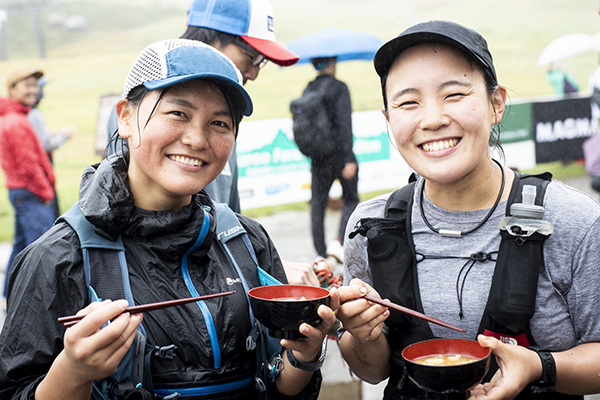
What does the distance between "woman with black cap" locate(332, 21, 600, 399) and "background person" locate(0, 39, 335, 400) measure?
337 mm

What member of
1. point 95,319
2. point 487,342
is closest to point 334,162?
point 487,342

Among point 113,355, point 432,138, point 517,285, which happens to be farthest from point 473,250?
point 113,355

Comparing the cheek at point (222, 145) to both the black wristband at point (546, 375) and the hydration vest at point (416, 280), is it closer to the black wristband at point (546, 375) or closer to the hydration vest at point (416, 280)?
the hydration vest at point (416, 280)

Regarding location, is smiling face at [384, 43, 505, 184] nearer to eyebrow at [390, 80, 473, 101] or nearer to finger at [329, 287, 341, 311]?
eyebrow at [390, 80, 473, 101]

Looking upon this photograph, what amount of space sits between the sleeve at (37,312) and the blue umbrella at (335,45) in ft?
21.3

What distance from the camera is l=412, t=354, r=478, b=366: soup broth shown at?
169 cm

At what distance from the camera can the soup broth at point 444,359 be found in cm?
169

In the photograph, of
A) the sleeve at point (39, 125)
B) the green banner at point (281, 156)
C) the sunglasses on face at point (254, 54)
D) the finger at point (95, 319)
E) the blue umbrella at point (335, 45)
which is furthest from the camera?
the green banner at point (281, 156)

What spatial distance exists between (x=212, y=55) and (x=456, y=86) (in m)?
0.81

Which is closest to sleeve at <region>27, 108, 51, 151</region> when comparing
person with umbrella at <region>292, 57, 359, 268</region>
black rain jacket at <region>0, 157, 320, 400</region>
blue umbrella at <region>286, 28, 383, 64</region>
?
person with umbrella at <region>292, 57, 359, 268</region>

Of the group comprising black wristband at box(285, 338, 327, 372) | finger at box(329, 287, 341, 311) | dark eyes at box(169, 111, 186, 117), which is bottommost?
black wristband at box(285, 338, 327, 372)

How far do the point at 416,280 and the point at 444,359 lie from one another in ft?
1.12

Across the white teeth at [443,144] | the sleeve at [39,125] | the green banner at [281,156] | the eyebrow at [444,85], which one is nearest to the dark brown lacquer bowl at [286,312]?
the white teeth at [443,144]

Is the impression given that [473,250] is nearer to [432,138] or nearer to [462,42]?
[432,138]
